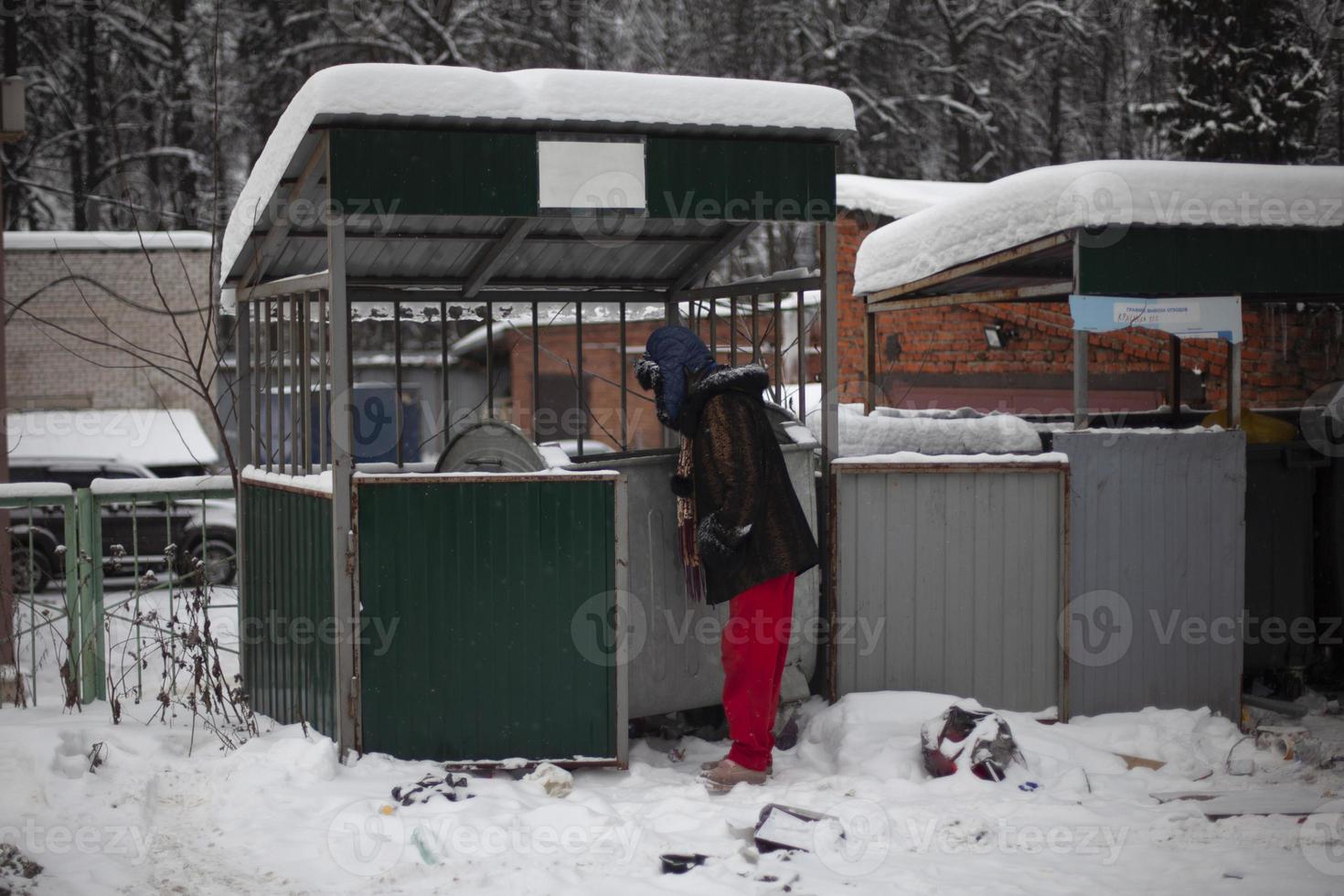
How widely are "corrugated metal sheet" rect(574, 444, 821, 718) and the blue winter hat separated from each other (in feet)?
1.05

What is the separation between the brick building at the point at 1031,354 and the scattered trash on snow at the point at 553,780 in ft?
24.1

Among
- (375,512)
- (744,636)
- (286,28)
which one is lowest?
(744,636)

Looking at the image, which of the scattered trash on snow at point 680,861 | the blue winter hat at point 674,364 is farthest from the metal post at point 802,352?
the scattered trash on snow at point 680,861

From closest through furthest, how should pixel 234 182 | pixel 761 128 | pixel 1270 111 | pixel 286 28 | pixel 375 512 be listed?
pixel 375 512, pixel 761 128, pixel 1270 111, pixel 286 28, pixel 234 182

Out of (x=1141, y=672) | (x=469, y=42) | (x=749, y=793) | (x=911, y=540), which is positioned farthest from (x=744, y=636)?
(x=469, y=42)

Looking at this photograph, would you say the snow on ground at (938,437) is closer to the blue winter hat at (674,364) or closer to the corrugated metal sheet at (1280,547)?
the blue winter hat at (674,364)

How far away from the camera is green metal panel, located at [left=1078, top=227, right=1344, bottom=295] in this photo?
6.20 metres

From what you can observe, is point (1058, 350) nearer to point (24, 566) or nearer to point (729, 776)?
point (729, 776)

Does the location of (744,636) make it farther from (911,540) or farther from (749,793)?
(911,540)

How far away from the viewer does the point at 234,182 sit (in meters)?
24.7

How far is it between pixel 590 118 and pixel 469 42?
18741mm

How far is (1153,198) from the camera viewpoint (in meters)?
6.18

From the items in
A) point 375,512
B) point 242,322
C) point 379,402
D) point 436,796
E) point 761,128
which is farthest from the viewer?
point 379,402

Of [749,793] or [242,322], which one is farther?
[242,322]
